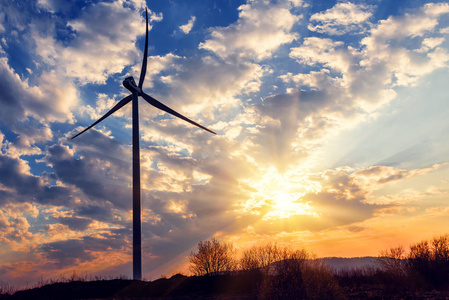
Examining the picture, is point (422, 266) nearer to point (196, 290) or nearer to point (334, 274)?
point (334, 274)

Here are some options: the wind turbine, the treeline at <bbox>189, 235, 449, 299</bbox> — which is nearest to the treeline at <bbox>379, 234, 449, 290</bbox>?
the treeline at <bbox>189, 235, 449, 299</bbox>

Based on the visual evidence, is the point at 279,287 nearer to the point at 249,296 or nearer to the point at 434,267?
the point at 249,296

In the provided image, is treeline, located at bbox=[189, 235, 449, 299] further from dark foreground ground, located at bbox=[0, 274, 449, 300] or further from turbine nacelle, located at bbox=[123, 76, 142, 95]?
turbine nacelle, located at bbox=[123, 76, 142, 95]

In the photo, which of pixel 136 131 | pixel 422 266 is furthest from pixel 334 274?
pixel 136 131

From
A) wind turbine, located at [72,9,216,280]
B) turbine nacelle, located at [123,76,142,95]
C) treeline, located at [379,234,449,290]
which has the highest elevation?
turbine nacelle, located at [123,76,142,95]

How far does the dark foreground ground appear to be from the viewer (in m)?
36.3

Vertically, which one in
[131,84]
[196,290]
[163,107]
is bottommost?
[196,290]

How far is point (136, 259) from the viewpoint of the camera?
49.9 metres

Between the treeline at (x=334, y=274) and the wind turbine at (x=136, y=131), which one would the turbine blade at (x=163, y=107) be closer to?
the wind turbine at (x=136, y=131)

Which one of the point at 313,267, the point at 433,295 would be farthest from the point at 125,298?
the point at 433,295

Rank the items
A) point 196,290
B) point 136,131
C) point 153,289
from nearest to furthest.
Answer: point 196,290 → point 153,289 → point 136,131

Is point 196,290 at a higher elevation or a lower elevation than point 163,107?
lower

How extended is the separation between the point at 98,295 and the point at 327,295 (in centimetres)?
2740

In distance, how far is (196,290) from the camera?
43094 mm
